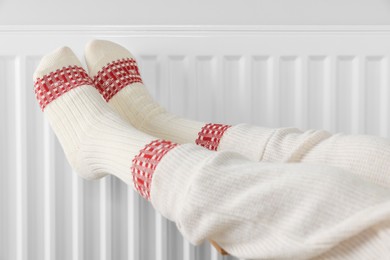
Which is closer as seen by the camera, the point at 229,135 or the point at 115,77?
the point at 229,135

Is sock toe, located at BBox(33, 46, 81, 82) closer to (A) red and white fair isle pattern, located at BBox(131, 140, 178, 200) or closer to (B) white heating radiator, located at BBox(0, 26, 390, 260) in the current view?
(B) white heating radiator, located at BBox(0, 26, 390, 260)

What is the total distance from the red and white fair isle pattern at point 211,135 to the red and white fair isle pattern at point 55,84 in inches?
7.6

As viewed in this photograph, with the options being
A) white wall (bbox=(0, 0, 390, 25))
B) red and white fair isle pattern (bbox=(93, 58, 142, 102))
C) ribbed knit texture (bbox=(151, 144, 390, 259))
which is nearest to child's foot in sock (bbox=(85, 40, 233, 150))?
red and white fair isle pattern (bbox=(93, 58, 142, 102))

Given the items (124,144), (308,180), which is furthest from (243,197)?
(124,144)

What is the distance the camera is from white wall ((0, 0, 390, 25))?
0.88 m

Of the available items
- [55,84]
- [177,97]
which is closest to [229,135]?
[177,97]

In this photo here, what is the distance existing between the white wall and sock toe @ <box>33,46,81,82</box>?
13 cm

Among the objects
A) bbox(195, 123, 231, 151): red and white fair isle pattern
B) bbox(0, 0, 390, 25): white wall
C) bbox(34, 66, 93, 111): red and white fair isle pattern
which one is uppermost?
bbox(0, 0, 390, 25): white wall

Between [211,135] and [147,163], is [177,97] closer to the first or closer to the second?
[211,135]

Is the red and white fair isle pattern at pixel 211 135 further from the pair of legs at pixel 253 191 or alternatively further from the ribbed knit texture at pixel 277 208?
the ribbed knit texture at pixel 277 208

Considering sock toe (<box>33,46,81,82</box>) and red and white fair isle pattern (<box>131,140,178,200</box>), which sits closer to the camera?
red and white fair isle pattern (<box>131,140,178,200</box>)

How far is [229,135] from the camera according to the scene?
2.26 feet

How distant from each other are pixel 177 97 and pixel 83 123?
16 centimetres

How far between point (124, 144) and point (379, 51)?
0.44m
